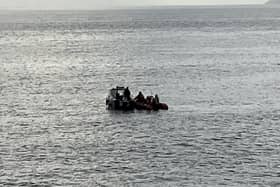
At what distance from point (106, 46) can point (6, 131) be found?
109 m

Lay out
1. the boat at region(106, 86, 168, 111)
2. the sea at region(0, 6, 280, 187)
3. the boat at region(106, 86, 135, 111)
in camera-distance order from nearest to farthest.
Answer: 1. the sea at region(0, 6, 280, 187)
2. the boat at region(106, 86, 168, 111)
3. the boat at region(106, 86, 135, 111)

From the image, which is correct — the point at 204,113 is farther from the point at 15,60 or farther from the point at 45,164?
the point at 15,60

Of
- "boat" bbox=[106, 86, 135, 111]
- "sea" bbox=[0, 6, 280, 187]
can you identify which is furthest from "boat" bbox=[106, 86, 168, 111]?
"sea" bbox=[0, 6, 280, 187]

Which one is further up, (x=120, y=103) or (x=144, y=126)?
(x=120, y=103)

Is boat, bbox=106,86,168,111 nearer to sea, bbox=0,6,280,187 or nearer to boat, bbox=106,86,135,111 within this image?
boat, bbox=106,86,135,111

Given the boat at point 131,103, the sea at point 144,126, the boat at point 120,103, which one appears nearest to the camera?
the sea at point 144,126

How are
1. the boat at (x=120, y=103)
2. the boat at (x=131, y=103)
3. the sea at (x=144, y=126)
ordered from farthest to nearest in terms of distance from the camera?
1. the boat at (x=120, y=103)
2. the boat at (x=131, y=103)
3. the sea at (x=144, y=126)

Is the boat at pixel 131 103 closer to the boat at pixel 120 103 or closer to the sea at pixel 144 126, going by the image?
the boat at pixel 120 103

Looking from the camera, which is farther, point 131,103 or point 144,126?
point 131,103

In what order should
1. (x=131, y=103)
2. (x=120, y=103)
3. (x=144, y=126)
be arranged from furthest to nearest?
(x=131, y=103) < (x=120, y=103) < (x=144, y=126)

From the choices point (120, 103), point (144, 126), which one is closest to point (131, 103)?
point (120, 103)

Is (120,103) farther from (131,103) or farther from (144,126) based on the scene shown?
(144,126)

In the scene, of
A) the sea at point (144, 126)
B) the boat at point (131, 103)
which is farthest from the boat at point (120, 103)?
the sea at point (144, 126)

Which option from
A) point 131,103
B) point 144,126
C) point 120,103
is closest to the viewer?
point 144,126
